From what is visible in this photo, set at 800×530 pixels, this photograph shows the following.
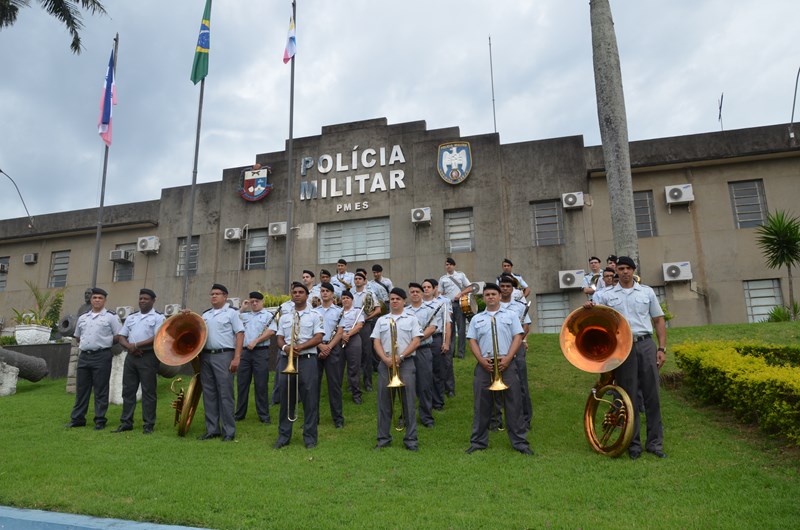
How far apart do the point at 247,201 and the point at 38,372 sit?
28.6 ft

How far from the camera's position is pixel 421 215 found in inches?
707

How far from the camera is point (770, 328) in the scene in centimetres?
1219

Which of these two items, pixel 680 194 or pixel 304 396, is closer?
pixel 304 396

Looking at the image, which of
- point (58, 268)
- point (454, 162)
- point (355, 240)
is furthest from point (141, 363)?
point (58, 268)

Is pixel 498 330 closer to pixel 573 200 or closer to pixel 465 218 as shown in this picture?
pixel 573 200

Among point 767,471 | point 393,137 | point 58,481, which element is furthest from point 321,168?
point 767,471

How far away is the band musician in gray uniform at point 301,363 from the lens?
7.45 metres

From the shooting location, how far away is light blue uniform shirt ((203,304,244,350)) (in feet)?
26.9

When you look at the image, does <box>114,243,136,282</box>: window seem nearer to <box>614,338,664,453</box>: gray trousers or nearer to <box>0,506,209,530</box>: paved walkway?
<box>0,506,209,530</box>: paved walkway

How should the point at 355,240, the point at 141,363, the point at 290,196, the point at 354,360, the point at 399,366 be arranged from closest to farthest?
1. the point at 399,366
2. the point at 141,363
3. the point at 354,360
4. the point at 290,196
5. the point at 355,240

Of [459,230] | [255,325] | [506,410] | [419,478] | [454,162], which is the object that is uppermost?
[454,162]

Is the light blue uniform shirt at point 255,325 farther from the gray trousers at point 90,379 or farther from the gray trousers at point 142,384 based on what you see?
the gray trousers at point 90,379

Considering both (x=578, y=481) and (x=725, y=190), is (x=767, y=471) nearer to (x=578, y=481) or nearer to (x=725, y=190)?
(x=578, y=481)

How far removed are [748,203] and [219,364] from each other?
14.5m
